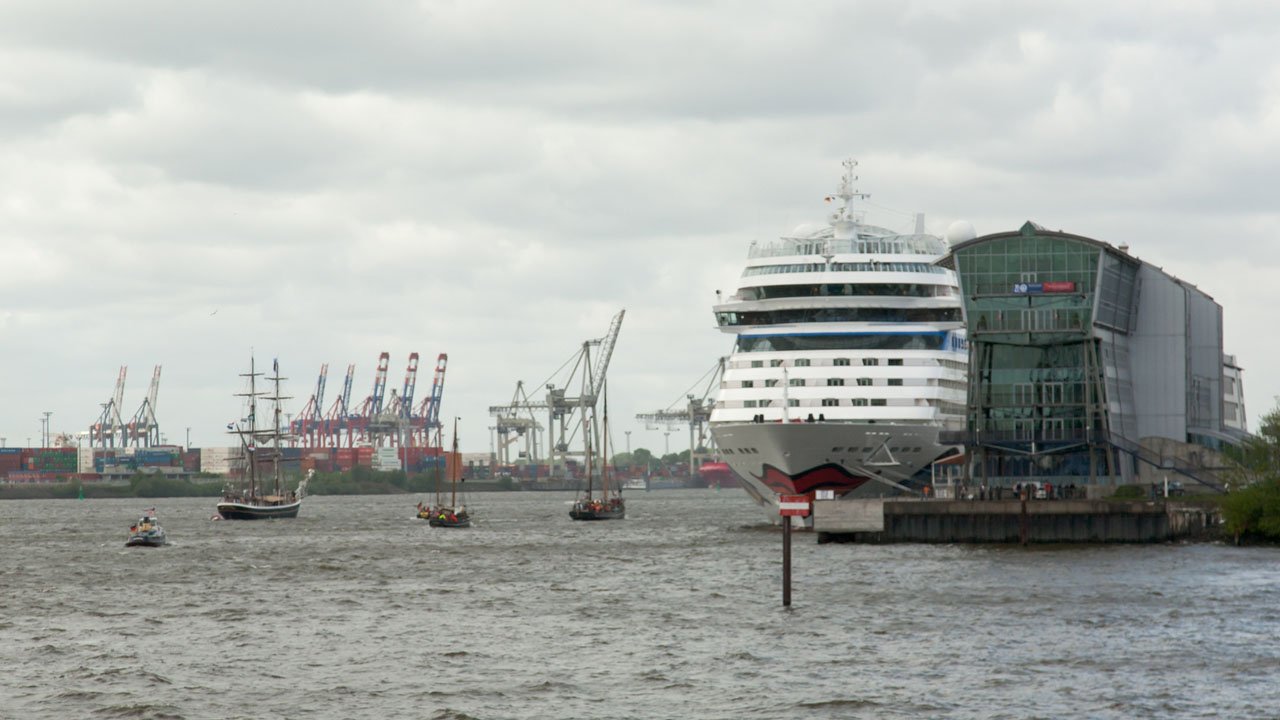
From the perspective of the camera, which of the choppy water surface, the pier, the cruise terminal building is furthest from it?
the cruise terminal building

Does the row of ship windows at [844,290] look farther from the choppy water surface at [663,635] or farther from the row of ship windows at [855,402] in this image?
the choppy water surface at [663,635]

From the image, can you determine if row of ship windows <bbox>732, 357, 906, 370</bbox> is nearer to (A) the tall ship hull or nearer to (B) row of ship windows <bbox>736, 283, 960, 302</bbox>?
(B) row of ship windows <bbox>736, 283, 960, 302</bbox>

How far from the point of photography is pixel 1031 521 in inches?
3258

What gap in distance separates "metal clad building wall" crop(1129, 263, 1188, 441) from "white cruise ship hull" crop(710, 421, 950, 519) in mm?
23579

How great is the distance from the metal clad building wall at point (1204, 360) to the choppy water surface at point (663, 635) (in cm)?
3913

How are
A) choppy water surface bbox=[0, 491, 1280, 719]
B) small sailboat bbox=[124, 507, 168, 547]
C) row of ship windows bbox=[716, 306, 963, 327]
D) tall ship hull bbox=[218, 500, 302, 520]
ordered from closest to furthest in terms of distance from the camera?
choppy water surface bbox=[0, 491, 1280, 719] < row of ship windows bbox=[716, 306, 963, 327] < small sailboat bbox=[124, 507, 168, 547] < tall ship hull bbox=[218, 500, 302, 520]

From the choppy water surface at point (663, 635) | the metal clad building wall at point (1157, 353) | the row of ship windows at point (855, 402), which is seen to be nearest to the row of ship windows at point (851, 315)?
the row of ship windows at point (855, 402)

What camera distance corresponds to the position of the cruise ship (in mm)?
94188

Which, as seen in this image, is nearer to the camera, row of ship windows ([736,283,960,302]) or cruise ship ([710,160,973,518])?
cruise ship ([710,160,973,518])

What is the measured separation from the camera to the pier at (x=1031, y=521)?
82000 mm

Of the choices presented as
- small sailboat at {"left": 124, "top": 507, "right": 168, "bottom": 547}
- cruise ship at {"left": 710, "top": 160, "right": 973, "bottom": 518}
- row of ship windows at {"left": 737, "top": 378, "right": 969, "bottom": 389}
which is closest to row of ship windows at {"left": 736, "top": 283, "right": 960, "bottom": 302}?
cruise ship at {"left": 710, "top": 160, "right": 973, "bottom": 518}

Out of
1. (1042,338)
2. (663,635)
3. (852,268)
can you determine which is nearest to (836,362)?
(852,268)

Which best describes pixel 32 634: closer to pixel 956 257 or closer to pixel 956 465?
pixel 956 465

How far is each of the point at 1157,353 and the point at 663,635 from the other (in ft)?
241
